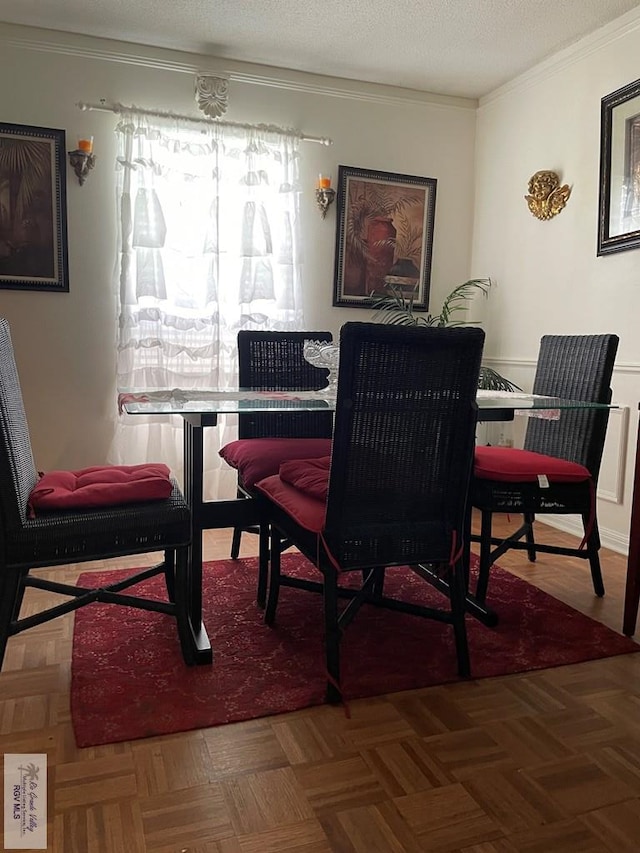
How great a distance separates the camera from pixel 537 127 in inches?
146

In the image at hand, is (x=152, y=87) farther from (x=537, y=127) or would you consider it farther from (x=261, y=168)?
(x=537, y=127)

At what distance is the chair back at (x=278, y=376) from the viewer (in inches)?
113

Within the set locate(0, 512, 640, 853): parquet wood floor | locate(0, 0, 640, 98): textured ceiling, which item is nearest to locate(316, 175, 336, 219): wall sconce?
locate(0, 0, 640, 98): textured ceiling

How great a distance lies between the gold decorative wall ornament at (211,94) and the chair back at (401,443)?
2.55 meters

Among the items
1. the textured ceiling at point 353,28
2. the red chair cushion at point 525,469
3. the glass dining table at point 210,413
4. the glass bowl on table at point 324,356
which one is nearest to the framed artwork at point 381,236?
the textured ceiling at point 353,28

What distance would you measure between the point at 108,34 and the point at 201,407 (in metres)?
2.56

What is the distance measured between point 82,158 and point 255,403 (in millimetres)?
2118

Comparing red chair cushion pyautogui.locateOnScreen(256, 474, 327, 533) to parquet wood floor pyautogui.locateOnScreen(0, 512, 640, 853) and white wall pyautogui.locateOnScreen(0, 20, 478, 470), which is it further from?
white wall pyautogui.locateOnScreen(0, 20, 478, 470)

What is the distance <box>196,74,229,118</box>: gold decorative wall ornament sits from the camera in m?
3.57

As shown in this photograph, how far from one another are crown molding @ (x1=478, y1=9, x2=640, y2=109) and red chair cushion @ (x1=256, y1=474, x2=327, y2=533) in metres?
2.69

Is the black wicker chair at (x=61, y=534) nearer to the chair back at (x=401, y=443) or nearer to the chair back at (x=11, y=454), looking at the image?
Answer: the chair back at (x=11, y=454)

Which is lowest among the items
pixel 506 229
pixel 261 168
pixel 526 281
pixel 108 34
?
pixel 526 281

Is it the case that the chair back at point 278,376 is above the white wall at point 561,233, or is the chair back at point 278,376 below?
below

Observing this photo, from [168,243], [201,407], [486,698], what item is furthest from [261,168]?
[486,698]
